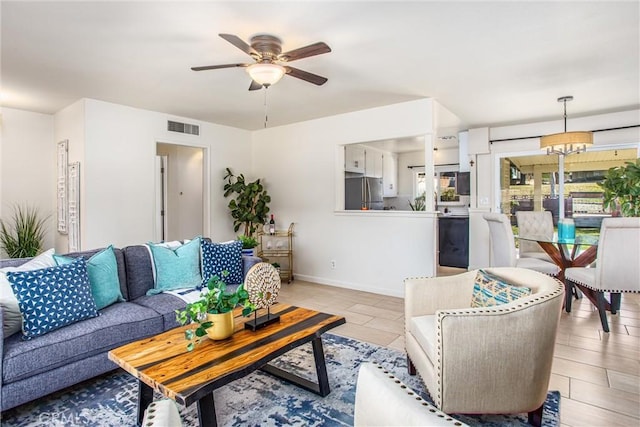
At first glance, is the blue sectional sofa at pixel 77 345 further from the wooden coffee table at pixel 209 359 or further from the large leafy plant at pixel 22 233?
the large leafy plant at pixel 22 233

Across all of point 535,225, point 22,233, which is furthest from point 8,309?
point 535,225

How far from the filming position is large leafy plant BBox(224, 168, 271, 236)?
18.1 feet

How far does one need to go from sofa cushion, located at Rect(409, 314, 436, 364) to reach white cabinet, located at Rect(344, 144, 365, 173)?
13.1 ft

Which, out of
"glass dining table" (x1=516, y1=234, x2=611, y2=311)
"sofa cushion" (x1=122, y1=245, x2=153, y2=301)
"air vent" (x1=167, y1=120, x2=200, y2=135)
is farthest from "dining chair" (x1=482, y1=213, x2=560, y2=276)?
"air vent" (x1=167, y1=120, x2=200, y2=135)

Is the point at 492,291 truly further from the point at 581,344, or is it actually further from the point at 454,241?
the point at 454,241

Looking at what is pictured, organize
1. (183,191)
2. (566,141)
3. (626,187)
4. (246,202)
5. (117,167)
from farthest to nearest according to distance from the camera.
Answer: (183,191) → (246,202) → (117,167) → (566,141) → (626,187)

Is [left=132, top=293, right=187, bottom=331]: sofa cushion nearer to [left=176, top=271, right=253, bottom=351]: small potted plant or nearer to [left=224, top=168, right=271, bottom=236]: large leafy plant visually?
[left=176, top=271, right=253, bottom=351]: small potted plant

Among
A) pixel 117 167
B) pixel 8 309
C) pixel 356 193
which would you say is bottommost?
pixel 8 309

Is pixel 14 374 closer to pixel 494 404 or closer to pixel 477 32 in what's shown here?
pixel 494 404

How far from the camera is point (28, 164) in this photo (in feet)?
15.5

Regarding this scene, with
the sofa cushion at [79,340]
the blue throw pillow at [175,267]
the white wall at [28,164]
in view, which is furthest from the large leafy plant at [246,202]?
the sofa cushion at [79,340]

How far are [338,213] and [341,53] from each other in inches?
102

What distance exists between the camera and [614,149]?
486 cm

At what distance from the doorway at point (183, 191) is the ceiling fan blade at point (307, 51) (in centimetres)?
398
